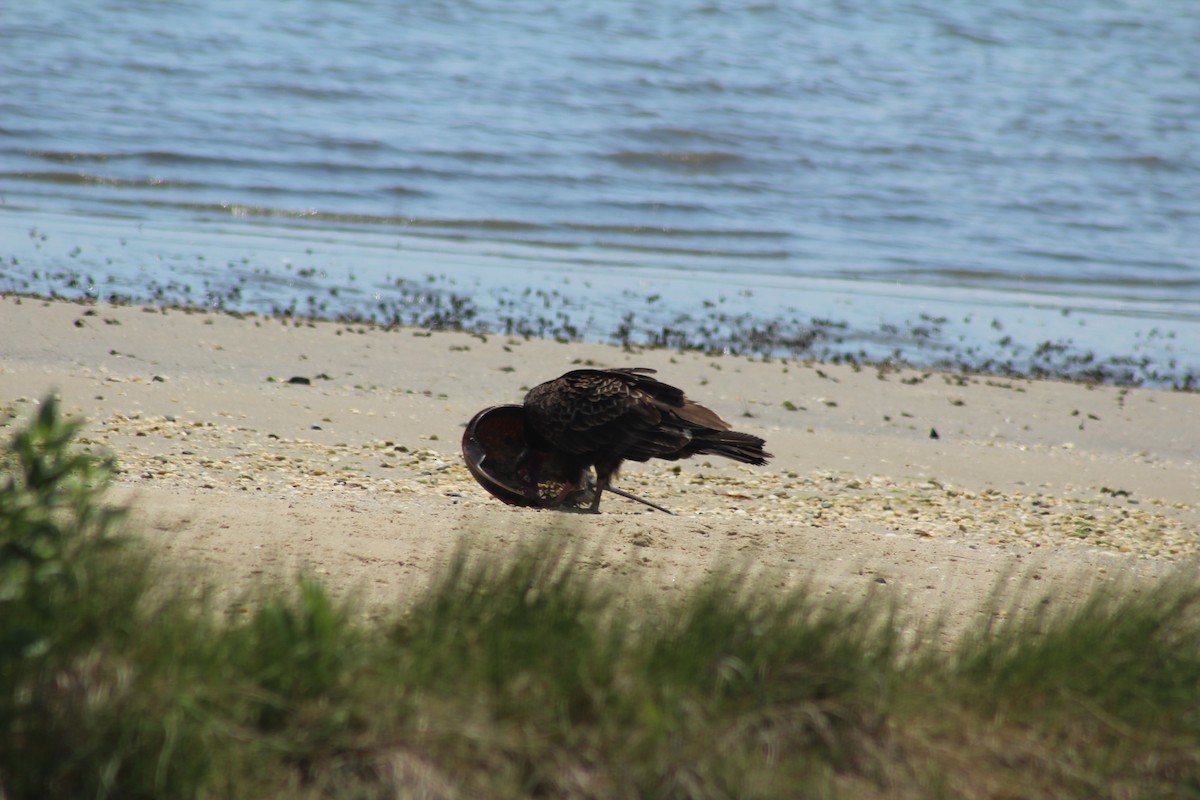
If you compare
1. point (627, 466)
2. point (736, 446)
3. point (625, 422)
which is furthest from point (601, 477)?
point (627, 466)

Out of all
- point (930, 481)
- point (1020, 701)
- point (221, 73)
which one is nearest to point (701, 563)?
point (1020, 701)

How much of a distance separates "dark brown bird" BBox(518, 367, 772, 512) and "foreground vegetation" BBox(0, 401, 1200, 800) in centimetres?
270

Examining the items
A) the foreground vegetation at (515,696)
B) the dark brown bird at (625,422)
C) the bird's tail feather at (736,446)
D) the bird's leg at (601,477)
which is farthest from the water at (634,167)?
the foreground vegetation at (515,696)

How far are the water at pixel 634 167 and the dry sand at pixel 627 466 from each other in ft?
6.10

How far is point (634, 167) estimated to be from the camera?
81.9 feet

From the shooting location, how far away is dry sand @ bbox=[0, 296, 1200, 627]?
5.53 m

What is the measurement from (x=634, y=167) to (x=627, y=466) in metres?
17.1

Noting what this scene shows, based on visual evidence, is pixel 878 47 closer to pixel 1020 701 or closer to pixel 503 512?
pixel 503 512

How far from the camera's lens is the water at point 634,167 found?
1496cm

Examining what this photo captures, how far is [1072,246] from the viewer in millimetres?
21859

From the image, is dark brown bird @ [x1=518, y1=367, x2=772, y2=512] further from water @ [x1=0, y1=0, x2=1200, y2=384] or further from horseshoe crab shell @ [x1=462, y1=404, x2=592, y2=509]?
water @ [x1=0, y1=0, x2=1200, y2=384]

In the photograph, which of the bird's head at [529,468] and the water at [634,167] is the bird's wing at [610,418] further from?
the water at [634,167]

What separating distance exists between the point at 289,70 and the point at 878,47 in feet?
54.7

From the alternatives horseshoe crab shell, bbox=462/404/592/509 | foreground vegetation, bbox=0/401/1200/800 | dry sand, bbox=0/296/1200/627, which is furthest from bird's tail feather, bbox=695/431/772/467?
foreground vegetation, bbox=0/401/1200/800
